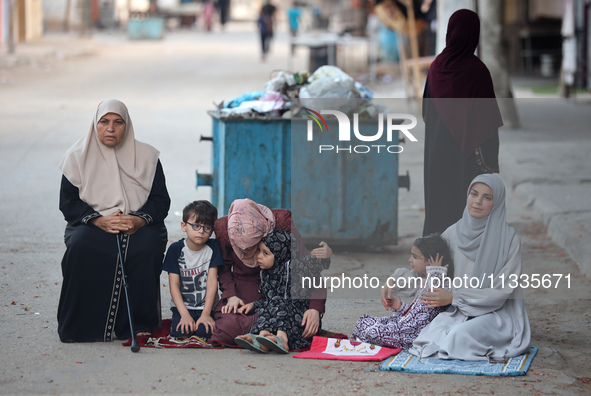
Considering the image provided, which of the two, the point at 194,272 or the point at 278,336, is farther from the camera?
the point at 194,272

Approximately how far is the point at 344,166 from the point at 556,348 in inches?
→ 93.1

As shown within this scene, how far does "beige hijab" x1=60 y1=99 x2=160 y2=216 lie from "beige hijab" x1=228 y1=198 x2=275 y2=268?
562mm

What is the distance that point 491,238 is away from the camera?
14.1 ft

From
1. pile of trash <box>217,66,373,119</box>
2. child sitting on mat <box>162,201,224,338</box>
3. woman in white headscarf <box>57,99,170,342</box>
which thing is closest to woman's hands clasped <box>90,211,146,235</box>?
woman in white headscarf <box>57,99,170,342</box>

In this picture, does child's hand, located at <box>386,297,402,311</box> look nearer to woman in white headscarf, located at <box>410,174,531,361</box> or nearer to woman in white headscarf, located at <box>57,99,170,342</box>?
woman in white headscarf, located at <box>410,174,531,361</box>

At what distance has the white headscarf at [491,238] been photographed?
4.29 meters

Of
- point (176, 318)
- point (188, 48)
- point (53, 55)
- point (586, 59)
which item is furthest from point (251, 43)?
point (176, 318)

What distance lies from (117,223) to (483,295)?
6.21ft

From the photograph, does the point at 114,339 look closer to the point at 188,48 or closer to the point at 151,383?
the point at 151,383

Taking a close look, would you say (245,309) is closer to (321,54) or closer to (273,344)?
(273,344)

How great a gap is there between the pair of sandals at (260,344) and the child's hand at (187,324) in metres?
0.30

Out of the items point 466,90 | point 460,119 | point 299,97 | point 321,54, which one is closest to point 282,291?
point 460,119

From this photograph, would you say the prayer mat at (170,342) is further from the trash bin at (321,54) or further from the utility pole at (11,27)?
the utility pole at (11,27)

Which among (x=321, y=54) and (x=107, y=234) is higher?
(x=321, y=54)
